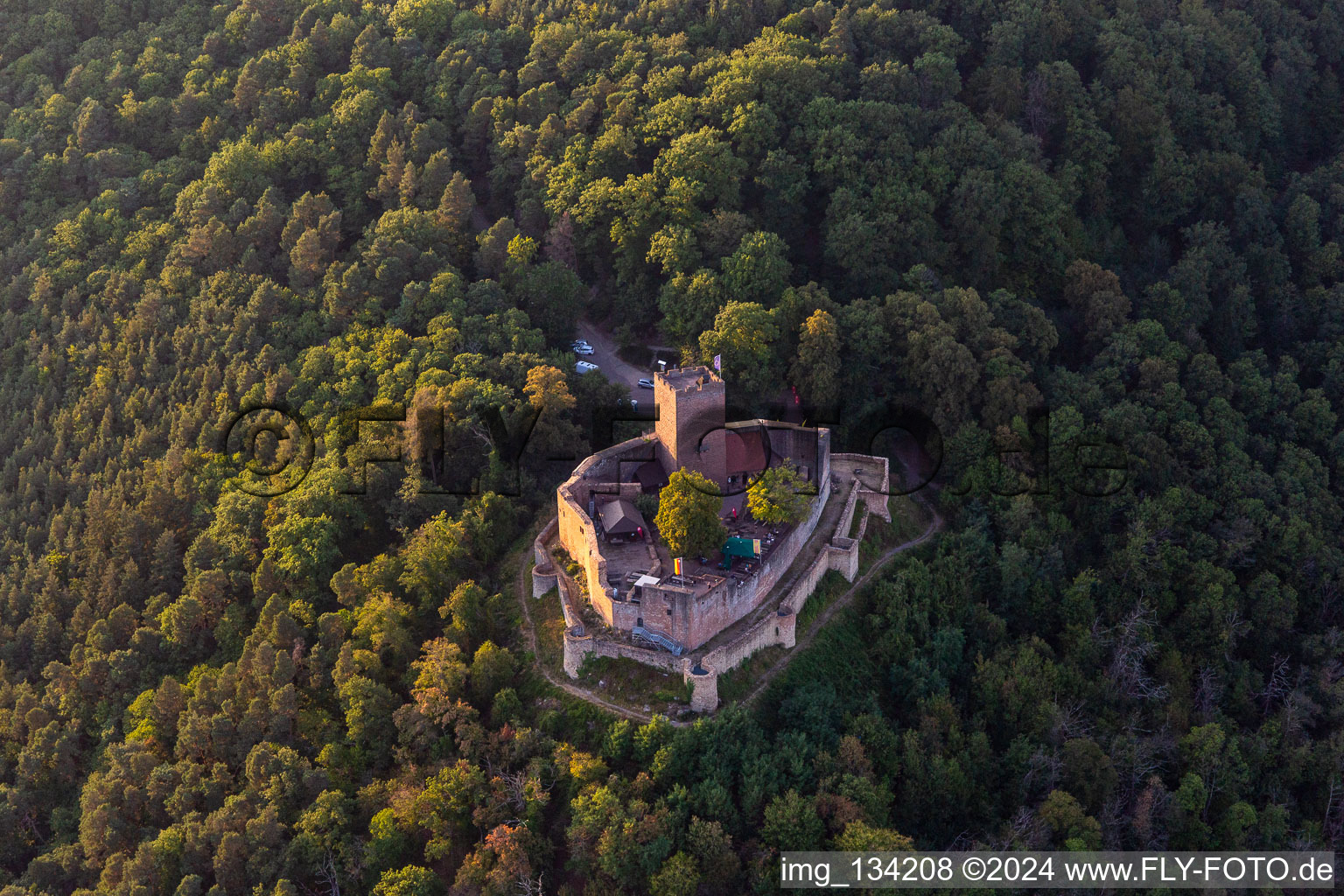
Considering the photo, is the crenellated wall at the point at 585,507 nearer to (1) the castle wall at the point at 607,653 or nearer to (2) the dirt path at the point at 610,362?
(1) the castle wall at the point at 607,653

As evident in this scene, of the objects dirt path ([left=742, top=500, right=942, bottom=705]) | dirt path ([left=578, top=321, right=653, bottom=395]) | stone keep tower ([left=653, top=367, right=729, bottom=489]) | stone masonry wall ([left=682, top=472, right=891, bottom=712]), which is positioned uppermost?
stone keep tower ([left=653, top=367, right=729, bottom=489])

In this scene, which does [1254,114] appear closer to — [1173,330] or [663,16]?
[1173,330]

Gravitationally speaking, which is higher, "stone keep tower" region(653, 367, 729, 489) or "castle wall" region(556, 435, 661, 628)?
"stone keep tower" region(653, 367, 729, 489)

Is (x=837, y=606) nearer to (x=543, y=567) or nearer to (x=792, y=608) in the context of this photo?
(x=792, y=608)

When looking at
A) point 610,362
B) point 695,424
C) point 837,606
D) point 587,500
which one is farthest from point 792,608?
point 610,362

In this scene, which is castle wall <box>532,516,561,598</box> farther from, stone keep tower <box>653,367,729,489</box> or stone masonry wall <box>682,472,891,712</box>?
stone masonry wall <box>682,472,891,712</box>

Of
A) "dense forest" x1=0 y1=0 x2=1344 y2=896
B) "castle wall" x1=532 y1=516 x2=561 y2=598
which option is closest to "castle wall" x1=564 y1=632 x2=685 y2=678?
"dense forest" x1=0 y1=0 x2=1344 y2=896
